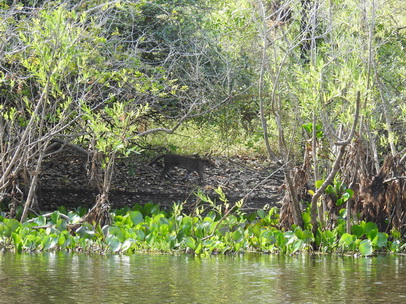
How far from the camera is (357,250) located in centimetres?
908

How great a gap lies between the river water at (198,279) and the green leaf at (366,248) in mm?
139

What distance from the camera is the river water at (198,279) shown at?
5.51 m

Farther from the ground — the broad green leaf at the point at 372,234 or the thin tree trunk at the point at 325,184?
the thin tree trunk at the point at 325,184

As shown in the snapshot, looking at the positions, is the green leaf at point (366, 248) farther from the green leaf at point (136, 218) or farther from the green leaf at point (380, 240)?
the green leaf at point (136, 218)

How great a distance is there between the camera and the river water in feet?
18.1

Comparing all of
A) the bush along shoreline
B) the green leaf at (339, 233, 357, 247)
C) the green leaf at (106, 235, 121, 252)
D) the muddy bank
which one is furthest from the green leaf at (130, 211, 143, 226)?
the muddy bank

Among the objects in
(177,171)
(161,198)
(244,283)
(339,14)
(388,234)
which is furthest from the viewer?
(177,171)

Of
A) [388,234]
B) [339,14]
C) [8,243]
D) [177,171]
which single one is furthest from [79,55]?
[177,171]

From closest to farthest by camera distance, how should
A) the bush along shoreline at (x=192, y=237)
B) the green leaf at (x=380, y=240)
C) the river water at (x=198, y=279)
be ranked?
the river water at (x=198, y=279), the bush along shoreline at (x=192, y=237), the green leaf at (x=380, y=240)

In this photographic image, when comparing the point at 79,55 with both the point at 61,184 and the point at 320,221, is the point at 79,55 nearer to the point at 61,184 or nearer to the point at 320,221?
the point at 320,221

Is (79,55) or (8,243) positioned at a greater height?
A: (79,55)

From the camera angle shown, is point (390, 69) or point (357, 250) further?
point (390, 69)

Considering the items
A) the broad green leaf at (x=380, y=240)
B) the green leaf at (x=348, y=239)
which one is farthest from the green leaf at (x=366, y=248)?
the broad green leaf at (x=380, y=240)

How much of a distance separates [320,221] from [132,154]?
701cm
